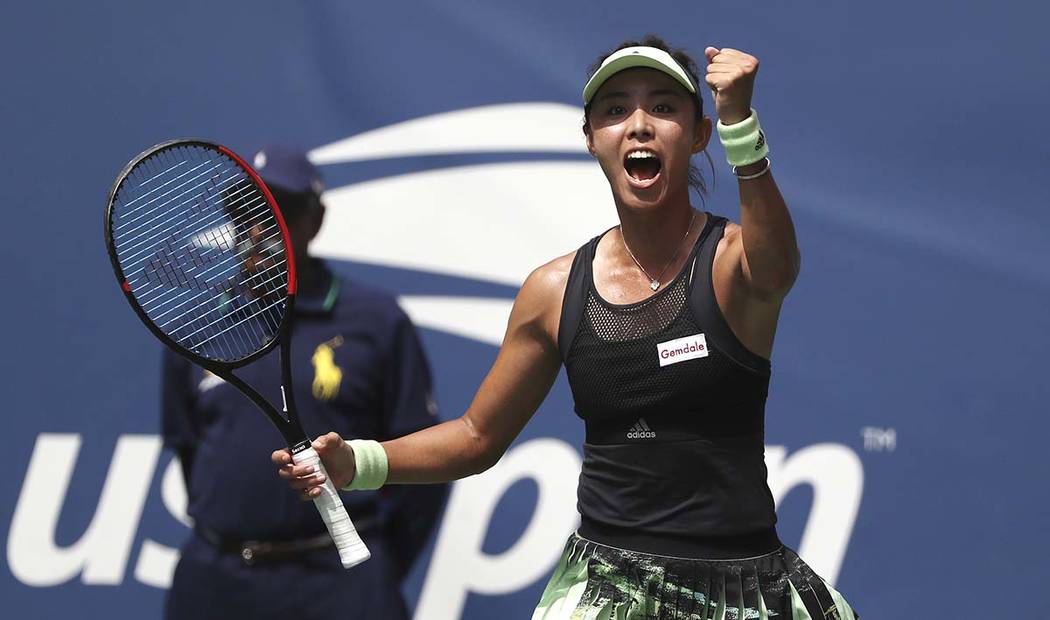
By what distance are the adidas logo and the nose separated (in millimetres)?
532

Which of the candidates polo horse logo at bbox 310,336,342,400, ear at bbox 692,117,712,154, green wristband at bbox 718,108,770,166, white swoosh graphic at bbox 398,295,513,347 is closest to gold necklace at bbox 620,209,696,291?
ear at bbox 692,117,712,154

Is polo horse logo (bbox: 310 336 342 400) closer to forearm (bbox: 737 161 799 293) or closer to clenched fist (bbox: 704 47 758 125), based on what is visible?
forearm (bbox: 737 161 799 293)

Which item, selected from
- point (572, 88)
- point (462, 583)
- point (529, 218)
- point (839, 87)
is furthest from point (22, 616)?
point (839, 87)

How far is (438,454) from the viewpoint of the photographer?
3020 millimetres

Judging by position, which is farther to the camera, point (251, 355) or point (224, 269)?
point (224, 269)

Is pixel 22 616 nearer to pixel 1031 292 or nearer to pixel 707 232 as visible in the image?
pixel 707 232

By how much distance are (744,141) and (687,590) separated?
0.86 m

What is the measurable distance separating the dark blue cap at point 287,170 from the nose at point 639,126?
1.54 meters

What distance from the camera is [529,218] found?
14.9 feet

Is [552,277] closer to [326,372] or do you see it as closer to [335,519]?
[335,519]

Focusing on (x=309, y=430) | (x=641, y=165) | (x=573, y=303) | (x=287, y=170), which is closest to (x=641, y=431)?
(x=573, y=303)

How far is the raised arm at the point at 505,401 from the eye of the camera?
3.00 m

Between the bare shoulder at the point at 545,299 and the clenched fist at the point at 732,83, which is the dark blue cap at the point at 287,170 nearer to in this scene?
the bare shoulder at the point at 545,299

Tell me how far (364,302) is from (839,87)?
152cm
